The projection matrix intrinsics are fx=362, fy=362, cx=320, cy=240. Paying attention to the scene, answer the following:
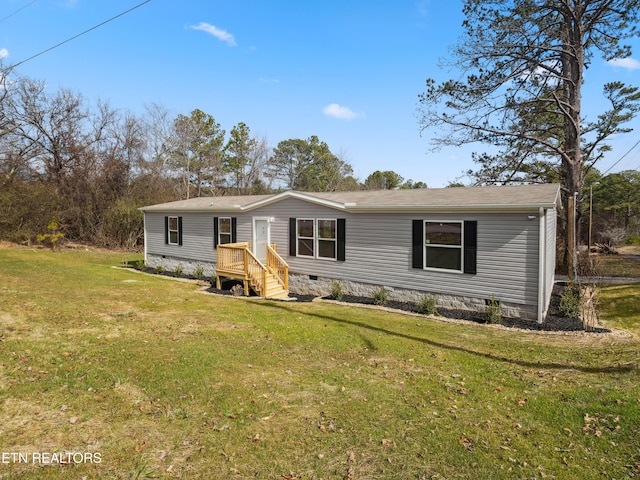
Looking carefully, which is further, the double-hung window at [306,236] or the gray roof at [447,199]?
the double-hung window at [306,236]

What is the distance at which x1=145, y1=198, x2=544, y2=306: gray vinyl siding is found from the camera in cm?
876

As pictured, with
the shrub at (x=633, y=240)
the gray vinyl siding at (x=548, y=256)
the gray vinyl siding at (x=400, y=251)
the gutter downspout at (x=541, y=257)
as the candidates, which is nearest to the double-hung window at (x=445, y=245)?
the gray vinyl siding at (x=400, y=251)

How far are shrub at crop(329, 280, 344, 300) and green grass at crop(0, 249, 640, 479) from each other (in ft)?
10.1

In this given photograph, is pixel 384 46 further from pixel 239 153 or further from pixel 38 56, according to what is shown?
pixel 239 153

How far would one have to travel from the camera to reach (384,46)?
15.8 m

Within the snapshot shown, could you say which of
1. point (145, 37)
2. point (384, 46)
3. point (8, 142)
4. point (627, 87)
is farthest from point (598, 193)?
point (8, 142)

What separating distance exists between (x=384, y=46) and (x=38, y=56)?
1286cm

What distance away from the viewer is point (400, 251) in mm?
10602

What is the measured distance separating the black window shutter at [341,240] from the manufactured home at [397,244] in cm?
3

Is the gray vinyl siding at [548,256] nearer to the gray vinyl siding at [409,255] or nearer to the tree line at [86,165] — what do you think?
the gray vinyl siding at [409,255]

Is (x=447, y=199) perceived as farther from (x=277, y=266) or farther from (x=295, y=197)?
(x=277, y=266)

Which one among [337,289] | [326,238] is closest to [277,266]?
[326,238]

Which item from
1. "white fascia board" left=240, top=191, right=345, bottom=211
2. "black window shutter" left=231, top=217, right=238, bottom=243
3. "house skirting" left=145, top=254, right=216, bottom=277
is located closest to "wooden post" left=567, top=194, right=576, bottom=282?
"white fascia board" left=240, top=191, right=345, bottom=211

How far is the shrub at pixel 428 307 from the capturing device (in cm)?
951
